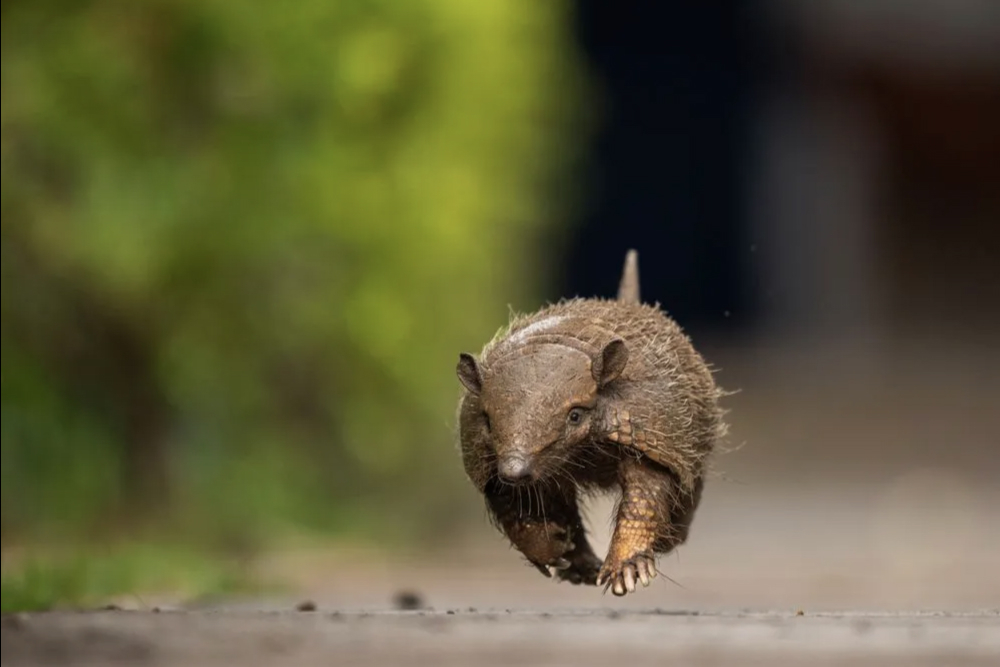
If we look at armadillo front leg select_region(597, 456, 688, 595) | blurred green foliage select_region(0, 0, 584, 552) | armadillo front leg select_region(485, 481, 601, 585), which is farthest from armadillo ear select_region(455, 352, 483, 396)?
blurred green foliage select_region(0, 0, 584, 552)

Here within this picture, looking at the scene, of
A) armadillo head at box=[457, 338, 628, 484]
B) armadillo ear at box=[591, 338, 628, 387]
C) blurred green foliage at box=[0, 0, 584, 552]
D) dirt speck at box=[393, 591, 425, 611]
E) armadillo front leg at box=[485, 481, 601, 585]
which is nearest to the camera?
armadillo head at box=[457, 338, 628, 484]

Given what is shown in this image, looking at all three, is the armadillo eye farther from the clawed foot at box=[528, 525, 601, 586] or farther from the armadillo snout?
the clawed foot at box=[528, 525, 601, 586]

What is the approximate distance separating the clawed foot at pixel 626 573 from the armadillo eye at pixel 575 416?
39 centimetres

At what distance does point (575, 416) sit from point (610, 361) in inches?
7.2

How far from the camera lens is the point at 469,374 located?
564cm

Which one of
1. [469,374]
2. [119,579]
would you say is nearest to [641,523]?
[469,374]

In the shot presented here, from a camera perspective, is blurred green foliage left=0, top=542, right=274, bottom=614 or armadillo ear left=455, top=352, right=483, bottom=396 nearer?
armadillo ear left=455, top=352, right=483, bottom=396

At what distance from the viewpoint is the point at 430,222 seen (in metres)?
14.1

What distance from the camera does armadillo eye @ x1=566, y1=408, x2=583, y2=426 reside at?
223 inches

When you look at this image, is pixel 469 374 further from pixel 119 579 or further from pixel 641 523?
pixel 119 579

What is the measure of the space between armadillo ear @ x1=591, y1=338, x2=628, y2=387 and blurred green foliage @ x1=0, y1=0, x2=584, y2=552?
610 centimetres

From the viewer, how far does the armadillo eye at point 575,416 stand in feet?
18.5

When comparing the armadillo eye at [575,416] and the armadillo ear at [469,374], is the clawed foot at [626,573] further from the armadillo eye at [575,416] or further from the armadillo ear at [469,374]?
the armadillo ear at [469,374]

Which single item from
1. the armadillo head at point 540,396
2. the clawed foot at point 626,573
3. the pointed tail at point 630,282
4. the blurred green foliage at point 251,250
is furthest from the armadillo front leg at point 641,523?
the blurred green foliage at point 251,250
